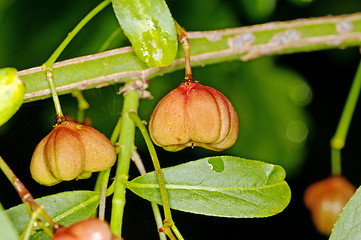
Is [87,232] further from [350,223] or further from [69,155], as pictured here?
[350,223]

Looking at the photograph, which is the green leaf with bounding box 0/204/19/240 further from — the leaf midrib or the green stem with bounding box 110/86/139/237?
the leaf midrib

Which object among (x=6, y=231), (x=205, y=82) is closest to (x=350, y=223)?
(x=6, y=231)

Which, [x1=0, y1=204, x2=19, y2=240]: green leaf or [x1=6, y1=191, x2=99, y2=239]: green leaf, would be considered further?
[x1=6, y1=191, x2=99, y2=239]: green leaf

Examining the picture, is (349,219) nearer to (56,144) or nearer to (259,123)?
(56,144)

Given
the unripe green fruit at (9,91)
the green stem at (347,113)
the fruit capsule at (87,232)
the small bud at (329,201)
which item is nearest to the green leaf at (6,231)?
the fruit capsule at (87,232)

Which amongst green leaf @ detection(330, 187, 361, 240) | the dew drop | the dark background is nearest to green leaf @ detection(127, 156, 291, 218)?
the dew drop

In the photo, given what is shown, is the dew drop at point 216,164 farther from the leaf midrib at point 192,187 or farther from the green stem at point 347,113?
the green stem at point 347,113

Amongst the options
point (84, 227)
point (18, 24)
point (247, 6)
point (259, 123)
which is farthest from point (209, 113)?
point (259, 123)
